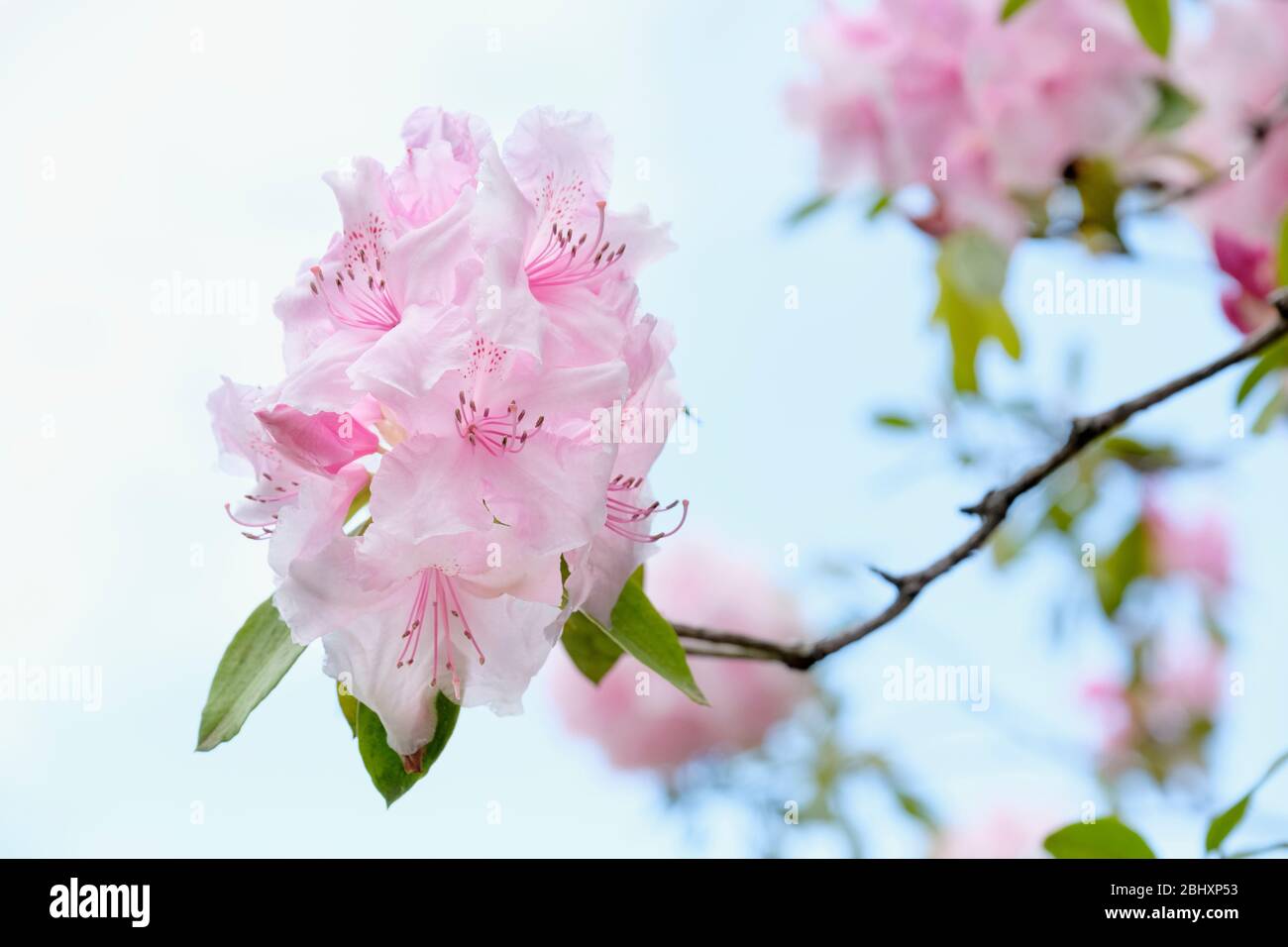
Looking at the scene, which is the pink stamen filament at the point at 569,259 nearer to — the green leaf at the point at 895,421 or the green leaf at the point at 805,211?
the green leaf at the point at 805,211

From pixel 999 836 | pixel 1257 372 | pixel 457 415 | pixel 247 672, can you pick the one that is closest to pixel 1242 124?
pixel 1257 372

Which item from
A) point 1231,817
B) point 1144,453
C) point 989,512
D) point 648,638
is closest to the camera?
point 648,638

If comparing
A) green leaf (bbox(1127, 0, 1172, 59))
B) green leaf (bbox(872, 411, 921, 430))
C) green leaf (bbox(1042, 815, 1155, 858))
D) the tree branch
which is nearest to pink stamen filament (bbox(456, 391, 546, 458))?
the tree branch

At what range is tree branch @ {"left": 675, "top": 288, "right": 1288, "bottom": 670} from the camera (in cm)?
87

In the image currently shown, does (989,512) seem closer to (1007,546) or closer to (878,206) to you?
(878,206)

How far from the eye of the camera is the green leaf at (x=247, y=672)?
2.39 feet

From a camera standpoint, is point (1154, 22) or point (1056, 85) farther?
point (1056, 85)

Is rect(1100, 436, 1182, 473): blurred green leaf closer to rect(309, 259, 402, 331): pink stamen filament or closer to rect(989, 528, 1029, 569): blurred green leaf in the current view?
rect(989, 528, 1029, 569): blurred green leaf

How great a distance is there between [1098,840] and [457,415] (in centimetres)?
64

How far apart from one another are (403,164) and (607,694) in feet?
4.82

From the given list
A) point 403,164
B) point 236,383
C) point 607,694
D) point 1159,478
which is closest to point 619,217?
point 403,164

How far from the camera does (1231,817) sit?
973 mm

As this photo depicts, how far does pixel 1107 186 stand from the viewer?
1.23 metres

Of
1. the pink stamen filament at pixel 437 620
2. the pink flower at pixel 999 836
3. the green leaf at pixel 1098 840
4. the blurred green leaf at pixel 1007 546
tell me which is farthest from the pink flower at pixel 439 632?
the pink flower at pixel 999 836
